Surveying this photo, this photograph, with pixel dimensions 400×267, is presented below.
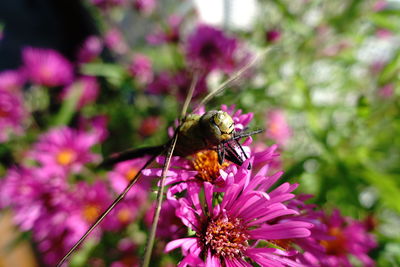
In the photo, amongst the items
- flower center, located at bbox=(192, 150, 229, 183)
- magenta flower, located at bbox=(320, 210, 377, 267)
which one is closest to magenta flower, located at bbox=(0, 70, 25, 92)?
flower center, located at bbox=(192, 150, 229, 183)

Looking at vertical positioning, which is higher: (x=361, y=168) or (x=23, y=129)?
(x=23, y=129)

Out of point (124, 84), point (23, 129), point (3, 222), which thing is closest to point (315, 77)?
point (124, 84)

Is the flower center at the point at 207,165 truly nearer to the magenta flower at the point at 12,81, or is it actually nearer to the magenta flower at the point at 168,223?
the magenta flower at the point at 168,223

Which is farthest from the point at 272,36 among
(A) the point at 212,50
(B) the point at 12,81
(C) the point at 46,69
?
(B) the point at 12,81

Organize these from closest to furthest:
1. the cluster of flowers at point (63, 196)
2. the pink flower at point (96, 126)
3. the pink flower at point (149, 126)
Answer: the cluster of flowers at point (63, 196)
the pink flower at point (96, 126)
the pink flower at point (149, 126)

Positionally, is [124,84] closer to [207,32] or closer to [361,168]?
[207,32]


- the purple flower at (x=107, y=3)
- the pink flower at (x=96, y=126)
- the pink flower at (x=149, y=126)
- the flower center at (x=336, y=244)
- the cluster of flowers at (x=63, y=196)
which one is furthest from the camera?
the purple flower at (x=107, y=3)

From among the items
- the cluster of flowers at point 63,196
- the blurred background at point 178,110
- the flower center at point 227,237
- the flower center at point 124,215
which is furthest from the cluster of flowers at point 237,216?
the flower center at point 124,215
